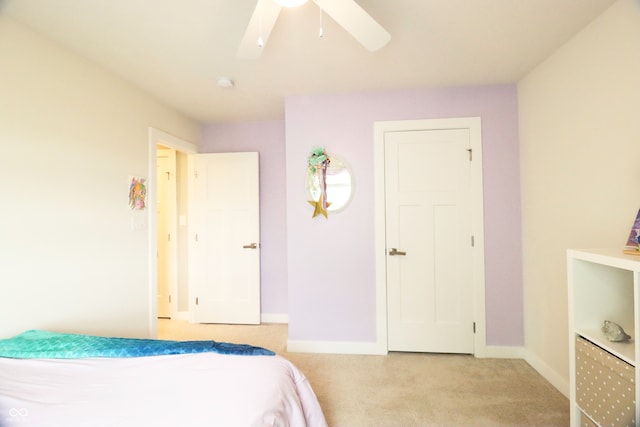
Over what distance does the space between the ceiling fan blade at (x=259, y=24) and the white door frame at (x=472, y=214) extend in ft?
4.91

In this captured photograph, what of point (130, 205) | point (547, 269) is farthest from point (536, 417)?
point (130, 205)

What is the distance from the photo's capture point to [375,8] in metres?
1.53

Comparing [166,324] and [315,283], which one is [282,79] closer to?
[315,283]

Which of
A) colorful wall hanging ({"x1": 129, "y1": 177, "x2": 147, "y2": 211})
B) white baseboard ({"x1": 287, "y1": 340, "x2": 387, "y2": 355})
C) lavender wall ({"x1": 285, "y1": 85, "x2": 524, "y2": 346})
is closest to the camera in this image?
colorful wall hanging ({"x1": 129, "y1": 177, "x2": 147, "y2": 211})

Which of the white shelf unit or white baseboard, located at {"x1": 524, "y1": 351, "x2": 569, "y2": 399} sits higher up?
the white shelf unit

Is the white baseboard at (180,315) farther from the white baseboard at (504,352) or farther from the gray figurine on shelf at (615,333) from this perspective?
the gray figurine on shelf at (615,333)

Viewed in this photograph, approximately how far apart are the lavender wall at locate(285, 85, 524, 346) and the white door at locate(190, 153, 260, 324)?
2.85 feet

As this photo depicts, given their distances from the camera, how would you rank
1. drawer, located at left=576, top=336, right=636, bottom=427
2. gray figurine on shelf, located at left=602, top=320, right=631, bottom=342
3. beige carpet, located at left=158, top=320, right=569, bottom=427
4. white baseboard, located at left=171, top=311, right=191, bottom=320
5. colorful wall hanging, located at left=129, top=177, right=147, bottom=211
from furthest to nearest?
white baseboard, located at left=171, top=311, right=191, bottom=320 → colorful wall hanging, located at left=129, top=177, right=147, bottom=211 → beige carpet, located at left=158, top=320, right=569, bottom=427 → gray figurine on shelf, located at left=602, top=320, right=631, bottom=342 → drawer, located at left=576, top=336, right=636, bottom=427

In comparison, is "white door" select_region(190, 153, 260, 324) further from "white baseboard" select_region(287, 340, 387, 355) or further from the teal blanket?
the teal blanket

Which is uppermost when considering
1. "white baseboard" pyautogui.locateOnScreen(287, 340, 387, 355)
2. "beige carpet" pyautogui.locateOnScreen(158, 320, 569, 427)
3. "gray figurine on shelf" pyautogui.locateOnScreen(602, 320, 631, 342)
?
"gray figurine on shelf" pyautogui.locateOnScreen(602, 320, 631, 342)

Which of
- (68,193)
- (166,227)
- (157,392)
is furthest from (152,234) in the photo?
(157,392)

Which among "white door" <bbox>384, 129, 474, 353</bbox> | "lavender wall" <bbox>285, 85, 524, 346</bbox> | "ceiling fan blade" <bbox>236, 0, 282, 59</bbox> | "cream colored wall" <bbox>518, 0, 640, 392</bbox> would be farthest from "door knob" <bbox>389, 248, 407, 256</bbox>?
"ceiling fan blade" <bbox>236, 0, 282, 59</bbox>

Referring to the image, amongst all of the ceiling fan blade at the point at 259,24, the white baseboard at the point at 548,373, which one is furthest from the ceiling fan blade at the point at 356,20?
the white baseboard at the point at 548,373

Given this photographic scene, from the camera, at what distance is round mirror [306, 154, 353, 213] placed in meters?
2.60
